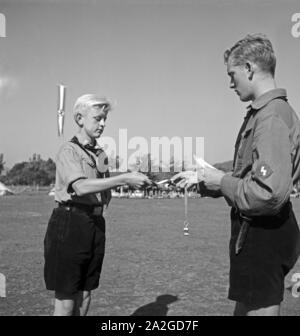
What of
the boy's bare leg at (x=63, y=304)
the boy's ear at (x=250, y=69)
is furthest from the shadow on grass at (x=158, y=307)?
the boy's ear at (x=250, y=69)

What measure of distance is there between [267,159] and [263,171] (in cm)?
5

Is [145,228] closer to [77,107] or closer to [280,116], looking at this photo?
[77,107]

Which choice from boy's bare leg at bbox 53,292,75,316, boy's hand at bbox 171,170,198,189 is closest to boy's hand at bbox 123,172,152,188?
boy's hand at bbox 171,170,198,189

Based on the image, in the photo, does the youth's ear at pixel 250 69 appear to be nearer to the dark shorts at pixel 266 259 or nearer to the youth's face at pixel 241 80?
the youth's face at pixel 241 80

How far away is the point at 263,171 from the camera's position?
1776 mm

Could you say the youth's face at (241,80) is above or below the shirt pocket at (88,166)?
above

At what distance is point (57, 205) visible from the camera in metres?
2.81

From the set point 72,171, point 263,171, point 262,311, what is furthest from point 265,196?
point 72,171

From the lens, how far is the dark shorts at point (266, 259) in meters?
1.95

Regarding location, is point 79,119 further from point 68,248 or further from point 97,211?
point 68,248

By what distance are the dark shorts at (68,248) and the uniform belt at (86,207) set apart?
0.05 feet
